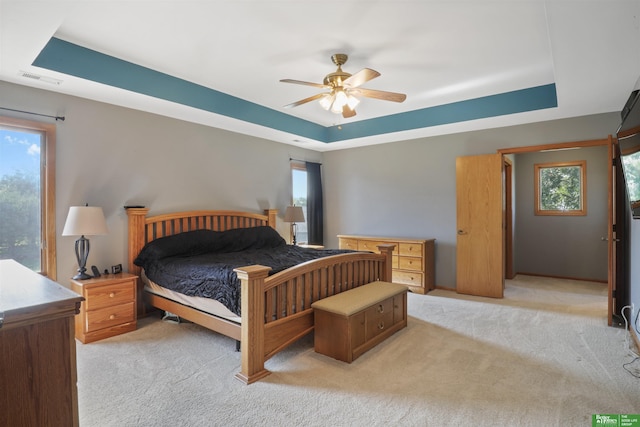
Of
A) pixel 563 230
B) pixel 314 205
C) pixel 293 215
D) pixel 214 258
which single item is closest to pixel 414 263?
pixel 293 215

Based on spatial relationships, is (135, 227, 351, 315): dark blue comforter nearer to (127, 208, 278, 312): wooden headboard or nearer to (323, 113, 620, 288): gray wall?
(127, 208, 278, 312): wooden headboard

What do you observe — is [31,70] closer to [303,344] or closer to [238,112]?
[238,112]

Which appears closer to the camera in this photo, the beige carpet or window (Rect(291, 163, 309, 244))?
the beige carpet

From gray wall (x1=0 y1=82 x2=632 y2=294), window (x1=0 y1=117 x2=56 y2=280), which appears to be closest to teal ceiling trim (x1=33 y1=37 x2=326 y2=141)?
gray wall (x1=0 y1=82 x2=632 y2=294)

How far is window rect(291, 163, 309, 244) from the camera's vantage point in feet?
19.3

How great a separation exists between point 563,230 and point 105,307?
22.1ft

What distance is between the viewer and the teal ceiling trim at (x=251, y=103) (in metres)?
2.82

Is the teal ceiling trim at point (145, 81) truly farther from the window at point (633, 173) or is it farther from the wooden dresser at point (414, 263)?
the window at point (633, 173)

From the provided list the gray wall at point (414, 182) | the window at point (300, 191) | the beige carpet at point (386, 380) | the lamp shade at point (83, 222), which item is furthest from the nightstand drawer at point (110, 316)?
the gray wall at point (414, 182)

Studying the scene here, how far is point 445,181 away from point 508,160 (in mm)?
1159

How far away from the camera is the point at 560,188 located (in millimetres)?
5820

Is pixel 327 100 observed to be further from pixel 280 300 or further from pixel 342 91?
pixel 280 300

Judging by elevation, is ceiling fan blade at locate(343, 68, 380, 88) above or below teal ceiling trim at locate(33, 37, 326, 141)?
below

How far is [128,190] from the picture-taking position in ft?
12.2
